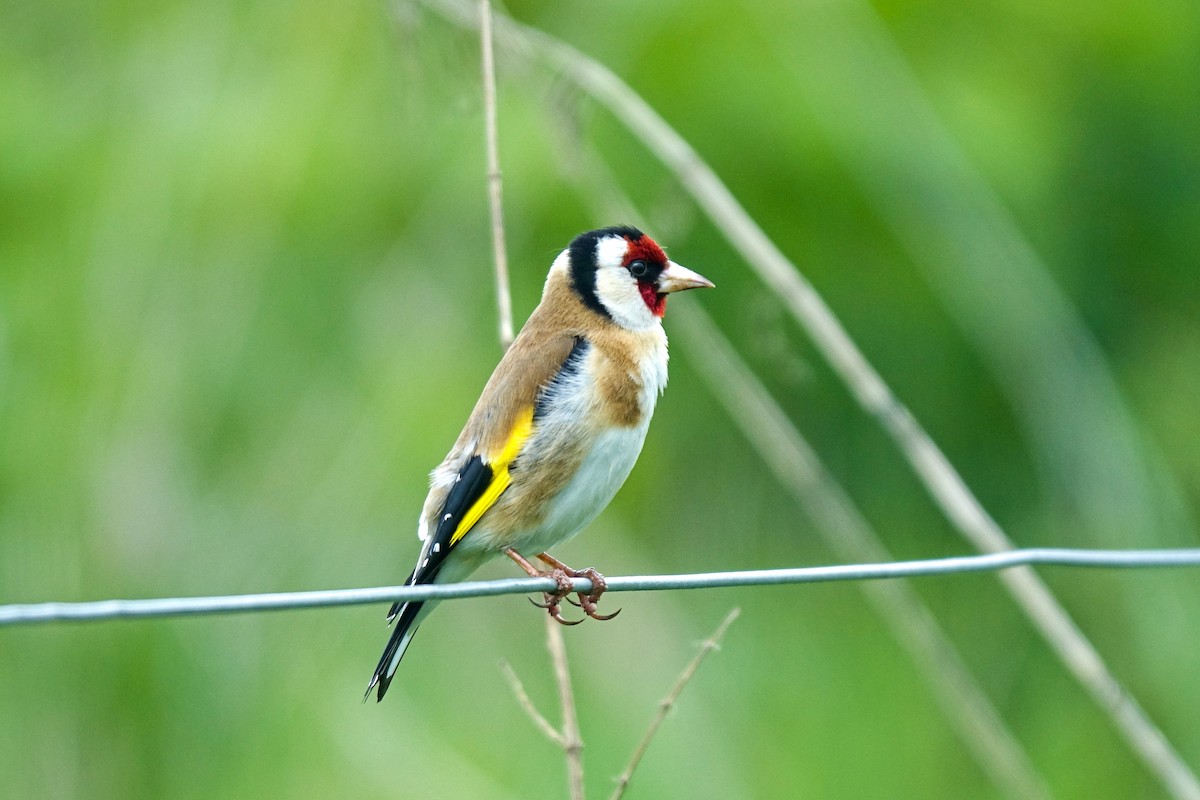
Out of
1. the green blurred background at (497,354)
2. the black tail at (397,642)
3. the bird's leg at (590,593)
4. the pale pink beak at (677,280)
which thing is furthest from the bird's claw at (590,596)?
the pale pink beak at (677,280)

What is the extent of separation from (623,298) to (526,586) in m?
1.46

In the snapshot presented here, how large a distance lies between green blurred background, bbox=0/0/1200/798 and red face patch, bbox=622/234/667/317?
0.10 metres

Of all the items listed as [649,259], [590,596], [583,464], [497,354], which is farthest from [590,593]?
[497,354]

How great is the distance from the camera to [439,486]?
3.43m

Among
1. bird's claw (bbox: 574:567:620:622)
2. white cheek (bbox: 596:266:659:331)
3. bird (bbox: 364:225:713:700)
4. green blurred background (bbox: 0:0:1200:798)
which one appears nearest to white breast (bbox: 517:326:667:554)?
bird (bbox: 364:225:713:700)

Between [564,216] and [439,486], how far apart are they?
3.58 meters

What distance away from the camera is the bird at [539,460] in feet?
10.8

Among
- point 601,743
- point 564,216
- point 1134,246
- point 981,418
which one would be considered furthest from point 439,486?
point 1134,246

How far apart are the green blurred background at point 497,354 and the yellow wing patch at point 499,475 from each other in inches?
21.4

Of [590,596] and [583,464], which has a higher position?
[583,464]

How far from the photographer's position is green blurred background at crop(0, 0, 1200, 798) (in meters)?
4.26

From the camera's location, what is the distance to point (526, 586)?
2.31 meters

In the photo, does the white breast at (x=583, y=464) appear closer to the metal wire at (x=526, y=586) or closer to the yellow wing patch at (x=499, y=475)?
the yellow wing patch at (x=499, y=475)

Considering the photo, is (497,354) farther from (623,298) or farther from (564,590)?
(564,590)
